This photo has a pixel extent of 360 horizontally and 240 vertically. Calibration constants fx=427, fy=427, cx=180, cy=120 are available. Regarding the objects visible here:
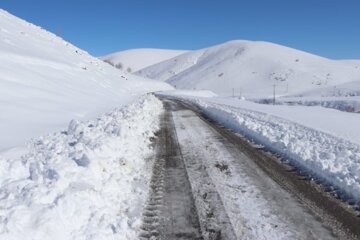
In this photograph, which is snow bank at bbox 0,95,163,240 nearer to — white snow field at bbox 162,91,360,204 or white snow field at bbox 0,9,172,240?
white snow field at bbox 0,9,172,240

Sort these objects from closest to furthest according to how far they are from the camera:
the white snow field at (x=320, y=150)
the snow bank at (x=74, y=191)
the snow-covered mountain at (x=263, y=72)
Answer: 1. the snow bank at (x=74, y=191)
2. the white snow field at (x=320, y=150)
3. the snow-covered mountain at (x=263, y=72)

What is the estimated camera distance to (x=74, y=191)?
6.81 meters

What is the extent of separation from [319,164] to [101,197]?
216 inches

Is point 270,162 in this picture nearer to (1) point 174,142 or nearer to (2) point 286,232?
(1) point 174,142

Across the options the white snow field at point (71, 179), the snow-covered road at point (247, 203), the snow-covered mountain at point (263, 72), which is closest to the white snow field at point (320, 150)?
the snow-covered road at point (247, 203)

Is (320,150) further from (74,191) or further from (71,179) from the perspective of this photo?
(74,191)

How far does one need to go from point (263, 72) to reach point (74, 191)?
157 meters

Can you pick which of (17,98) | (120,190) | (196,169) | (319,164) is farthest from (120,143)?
(17,98)

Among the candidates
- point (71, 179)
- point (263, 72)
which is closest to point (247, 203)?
point (71, 179)

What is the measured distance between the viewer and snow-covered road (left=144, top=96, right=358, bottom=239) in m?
6.14

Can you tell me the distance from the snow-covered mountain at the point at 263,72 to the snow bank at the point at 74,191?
404 ft

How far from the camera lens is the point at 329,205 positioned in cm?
744

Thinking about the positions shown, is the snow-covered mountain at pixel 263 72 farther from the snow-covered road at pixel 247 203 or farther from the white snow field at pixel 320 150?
the snow-covered road at pixel 247 203

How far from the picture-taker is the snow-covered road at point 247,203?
614 cm
